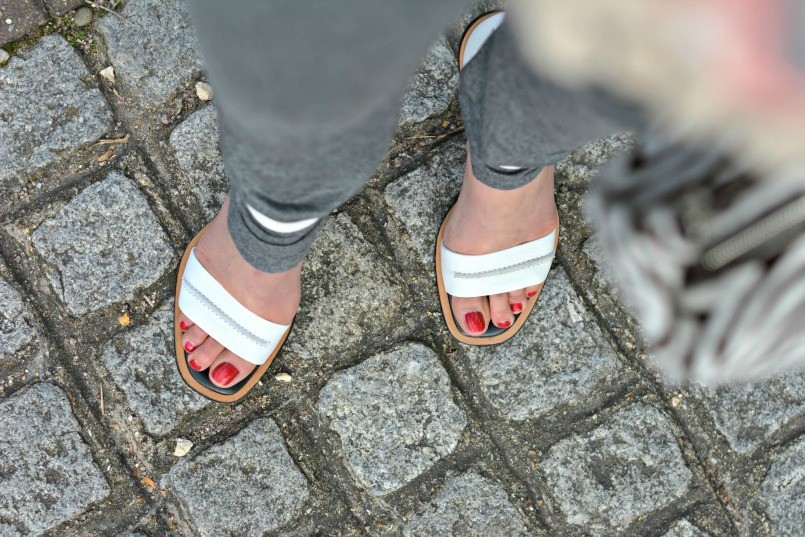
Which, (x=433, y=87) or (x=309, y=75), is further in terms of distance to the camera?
(x=433, y=87)

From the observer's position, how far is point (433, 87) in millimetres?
1923

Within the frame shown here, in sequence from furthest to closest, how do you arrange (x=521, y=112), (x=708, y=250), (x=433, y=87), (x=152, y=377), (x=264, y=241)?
(x=433, y=87) → (x=152, y=377) → (x=264, y=241) → (x=521, y=112) → (x=708, y=250)

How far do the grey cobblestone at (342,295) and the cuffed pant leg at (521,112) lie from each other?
58 cm

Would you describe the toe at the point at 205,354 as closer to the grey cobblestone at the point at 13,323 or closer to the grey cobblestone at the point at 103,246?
the grey cobblestone at the point at 103,246

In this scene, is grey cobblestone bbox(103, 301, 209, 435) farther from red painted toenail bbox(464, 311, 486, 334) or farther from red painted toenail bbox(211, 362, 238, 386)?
red painted toenail bbox(464, 311, 486, 334)

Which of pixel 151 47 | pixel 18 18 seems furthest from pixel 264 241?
pixel 18 18

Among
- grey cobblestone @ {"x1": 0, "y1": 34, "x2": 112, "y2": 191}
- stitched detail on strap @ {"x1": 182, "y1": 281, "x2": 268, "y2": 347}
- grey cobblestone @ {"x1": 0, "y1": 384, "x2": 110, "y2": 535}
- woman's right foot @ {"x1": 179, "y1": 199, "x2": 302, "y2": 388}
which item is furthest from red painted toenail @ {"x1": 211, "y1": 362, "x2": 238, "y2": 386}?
grey cobblestone @ {"x1": 0, "y1": 34, "x2": 112, "y2": 191}

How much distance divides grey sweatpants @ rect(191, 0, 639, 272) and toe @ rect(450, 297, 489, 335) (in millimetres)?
543

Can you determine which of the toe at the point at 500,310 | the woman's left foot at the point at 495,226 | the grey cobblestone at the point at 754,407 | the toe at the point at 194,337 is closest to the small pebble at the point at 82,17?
the toe at the point at 194,337

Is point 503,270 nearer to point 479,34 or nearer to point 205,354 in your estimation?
point 479,34

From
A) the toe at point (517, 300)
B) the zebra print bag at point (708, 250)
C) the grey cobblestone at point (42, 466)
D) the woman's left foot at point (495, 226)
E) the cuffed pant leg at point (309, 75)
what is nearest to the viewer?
the zebra print bag at point (708, 250)

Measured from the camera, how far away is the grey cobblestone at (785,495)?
1.83 m

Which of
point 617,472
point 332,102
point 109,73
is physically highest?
point 332,102

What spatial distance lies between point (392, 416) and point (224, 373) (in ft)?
1.53
